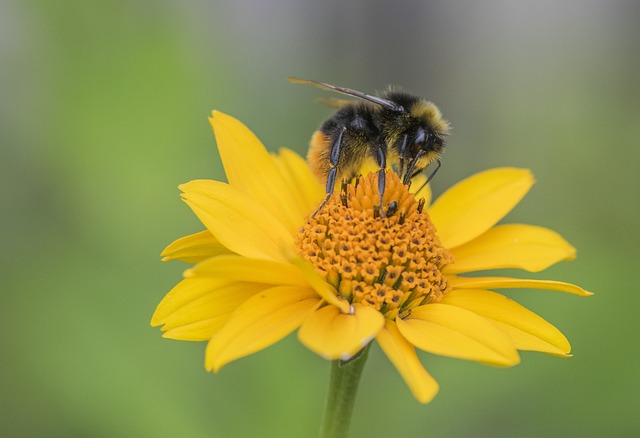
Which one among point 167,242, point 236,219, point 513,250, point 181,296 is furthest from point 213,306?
point 167,242

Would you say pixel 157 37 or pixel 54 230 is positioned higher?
pixel 157 37

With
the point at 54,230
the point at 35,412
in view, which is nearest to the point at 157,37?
the point at 54,230

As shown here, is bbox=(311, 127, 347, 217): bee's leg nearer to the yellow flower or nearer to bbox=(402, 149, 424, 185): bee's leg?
the yellow flower

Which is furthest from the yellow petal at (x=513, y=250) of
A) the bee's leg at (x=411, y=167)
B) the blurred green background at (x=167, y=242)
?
the blurred green background at (x=167, y=242)

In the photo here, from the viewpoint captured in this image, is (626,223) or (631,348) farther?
(626,223)

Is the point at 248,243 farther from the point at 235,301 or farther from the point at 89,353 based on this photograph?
the point at 89,353

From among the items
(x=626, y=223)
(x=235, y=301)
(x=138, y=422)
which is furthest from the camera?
(x=626, y=223)

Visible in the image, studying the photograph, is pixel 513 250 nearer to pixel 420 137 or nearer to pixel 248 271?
pixel 420 137

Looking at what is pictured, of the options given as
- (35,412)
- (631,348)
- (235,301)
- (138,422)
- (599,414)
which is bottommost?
(35,412)
